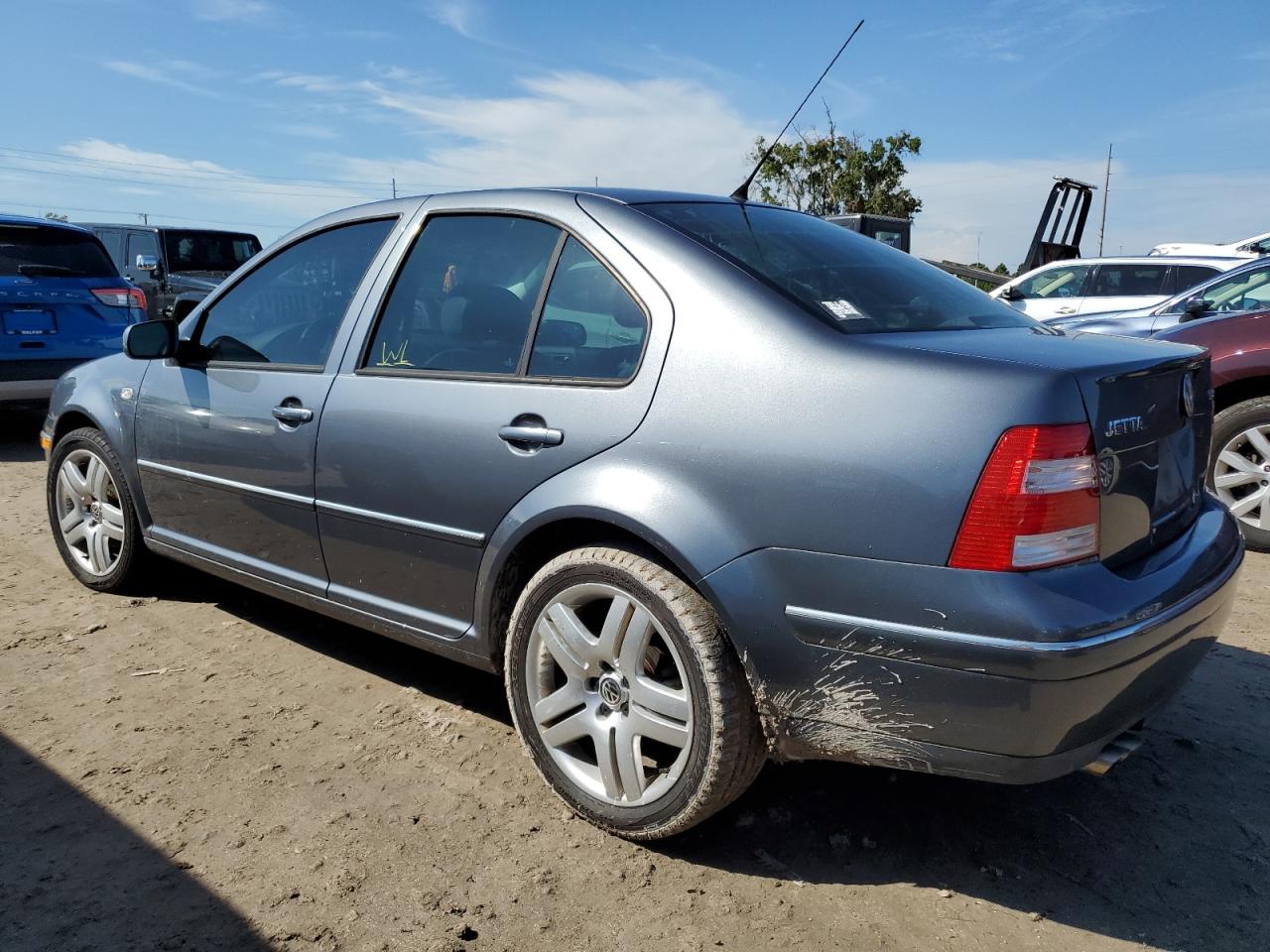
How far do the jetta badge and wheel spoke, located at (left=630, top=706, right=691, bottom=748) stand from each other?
45.6 inches

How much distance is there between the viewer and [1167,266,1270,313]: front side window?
7.01 metres

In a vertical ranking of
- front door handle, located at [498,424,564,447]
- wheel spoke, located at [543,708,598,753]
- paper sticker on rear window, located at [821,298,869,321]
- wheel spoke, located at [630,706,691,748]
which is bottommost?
wheel spoke, located at [543,708,598,753]

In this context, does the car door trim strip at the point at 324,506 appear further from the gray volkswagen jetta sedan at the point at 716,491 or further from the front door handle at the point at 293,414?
the front door handle at the point at 293,414

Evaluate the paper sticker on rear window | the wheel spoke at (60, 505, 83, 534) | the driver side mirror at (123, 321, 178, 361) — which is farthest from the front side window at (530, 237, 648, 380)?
the wheel spoke at (60, 505, 83, 534)

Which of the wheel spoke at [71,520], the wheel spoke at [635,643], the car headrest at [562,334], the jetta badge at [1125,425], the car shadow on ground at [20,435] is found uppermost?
the car headrest at [562,334]

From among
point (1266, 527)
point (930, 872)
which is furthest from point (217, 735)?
point (1266, 527)

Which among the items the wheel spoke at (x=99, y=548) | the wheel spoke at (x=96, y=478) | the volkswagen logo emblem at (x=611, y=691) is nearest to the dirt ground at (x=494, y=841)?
the volkswagen logo emblem at (x=611, y=691)

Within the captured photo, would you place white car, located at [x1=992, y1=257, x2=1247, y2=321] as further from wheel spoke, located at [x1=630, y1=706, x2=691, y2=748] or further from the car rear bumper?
wheel spoke, located at [x1=630, y1=706, x2=691, y2=748]

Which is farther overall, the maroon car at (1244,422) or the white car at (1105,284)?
the white car at (1105,284)

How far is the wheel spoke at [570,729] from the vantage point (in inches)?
102

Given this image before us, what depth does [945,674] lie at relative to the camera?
6.64 feet

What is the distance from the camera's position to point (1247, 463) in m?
5.33

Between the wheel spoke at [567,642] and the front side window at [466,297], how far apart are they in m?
0.68

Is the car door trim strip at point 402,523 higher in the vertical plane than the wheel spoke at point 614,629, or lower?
higher
